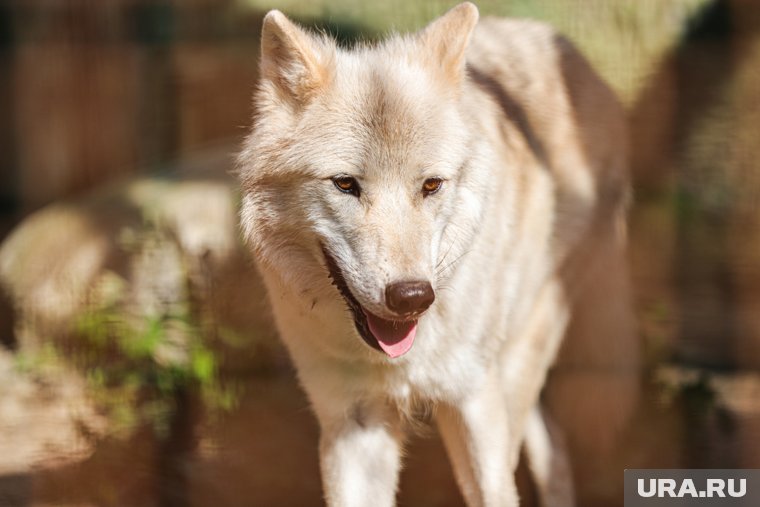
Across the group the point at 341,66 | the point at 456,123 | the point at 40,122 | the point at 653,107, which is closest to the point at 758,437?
the point at 653,107

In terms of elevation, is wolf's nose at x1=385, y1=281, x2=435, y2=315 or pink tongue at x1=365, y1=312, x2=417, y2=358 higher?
wolf's nose at x1=385, y1=281, x2=435, y2=315

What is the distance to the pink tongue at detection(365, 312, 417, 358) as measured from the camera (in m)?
2.29

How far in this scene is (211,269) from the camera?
3822mm

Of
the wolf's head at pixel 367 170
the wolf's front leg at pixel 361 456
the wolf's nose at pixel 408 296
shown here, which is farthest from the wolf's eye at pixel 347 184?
the wolf's front leg at pixel 361 456

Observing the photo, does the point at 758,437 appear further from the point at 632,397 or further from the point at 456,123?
the point at 456,123

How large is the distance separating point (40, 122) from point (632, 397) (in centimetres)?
284

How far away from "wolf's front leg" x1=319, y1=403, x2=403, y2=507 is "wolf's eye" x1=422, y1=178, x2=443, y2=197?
2.23 ft

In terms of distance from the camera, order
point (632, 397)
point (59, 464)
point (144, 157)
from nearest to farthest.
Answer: point (59, 464) < point (632, 397) < point (144, 157)

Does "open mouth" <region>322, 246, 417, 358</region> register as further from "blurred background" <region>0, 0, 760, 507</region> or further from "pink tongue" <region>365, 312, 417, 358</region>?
"blurred background" <region>0, 0, 760, 507</region>

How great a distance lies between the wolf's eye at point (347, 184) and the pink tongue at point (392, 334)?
30 cm

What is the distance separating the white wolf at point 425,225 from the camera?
226 cm

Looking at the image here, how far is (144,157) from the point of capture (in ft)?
15.2

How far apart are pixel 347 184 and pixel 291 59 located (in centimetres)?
36

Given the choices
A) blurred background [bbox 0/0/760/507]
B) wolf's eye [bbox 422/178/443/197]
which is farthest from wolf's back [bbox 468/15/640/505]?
wolf's eye [bbox 422/178/443/197]
